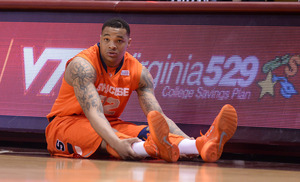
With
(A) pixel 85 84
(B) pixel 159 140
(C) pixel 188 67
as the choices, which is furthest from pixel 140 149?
(C) pixel 188 67

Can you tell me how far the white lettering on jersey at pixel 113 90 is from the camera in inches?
152

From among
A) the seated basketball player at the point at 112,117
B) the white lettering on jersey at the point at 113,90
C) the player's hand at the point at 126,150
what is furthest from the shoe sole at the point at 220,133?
the white lettering on jersey at the point at 113,90

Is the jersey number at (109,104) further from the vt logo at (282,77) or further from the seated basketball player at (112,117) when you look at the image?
the vt logo at (282,77)

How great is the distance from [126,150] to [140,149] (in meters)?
0.10

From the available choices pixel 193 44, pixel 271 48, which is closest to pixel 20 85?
pixel 193 44

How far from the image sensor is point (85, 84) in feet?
11.9

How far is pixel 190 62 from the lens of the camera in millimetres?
4449

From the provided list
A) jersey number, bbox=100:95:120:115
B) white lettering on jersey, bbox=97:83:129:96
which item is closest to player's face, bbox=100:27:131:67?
white lettering on jersey, bbox=97:83:129:96

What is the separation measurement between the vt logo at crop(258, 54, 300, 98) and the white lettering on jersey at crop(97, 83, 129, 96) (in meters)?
1.29

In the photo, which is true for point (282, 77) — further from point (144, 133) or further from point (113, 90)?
point (113, 90)

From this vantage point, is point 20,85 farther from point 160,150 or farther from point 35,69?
point 160,150

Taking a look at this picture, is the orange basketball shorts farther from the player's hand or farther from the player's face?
the player's face

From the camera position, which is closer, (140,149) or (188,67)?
(140,149)

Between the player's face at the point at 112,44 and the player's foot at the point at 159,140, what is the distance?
892mm
